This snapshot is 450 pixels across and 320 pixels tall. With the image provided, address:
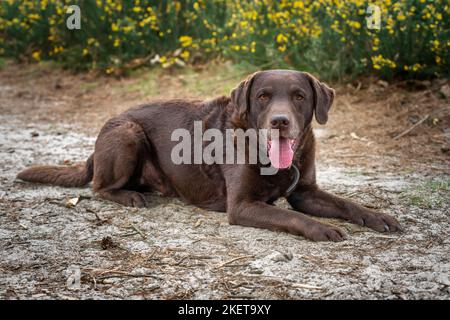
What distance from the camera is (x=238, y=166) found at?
4117mm

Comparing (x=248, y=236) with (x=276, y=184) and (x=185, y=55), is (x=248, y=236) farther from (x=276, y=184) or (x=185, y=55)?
(x=185, y=55)

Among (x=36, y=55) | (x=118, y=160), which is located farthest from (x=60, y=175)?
(x=36, y=55)

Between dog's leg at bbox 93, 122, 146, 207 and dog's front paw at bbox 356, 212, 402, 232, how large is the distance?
1730mm

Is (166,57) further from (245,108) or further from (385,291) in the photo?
(385,291)

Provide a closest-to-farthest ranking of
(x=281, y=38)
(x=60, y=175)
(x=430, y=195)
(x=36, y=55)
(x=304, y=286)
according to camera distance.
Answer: (x=304, y=286) < (x=430, y=195) < (x=60, y=175) < (x=281, y=38) < (x=36, y=55)

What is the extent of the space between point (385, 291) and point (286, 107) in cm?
149

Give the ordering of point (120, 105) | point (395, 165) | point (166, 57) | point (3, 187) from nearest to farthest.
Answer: point (3, 187) → point (395, 165) → point (120, 105) → point (166, 57)

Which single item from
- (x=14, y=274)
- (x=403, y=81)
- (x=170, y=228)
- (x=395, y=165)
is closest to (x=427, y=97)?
(x=403, y=81)

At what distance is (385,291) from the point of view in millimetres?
2826

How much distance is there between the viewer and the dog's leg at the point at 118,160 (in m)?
4.59

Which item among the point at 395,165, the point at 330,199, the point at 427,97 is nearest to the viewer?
the point at 330,199

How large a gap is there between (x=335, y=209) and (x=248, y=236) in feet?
2.47

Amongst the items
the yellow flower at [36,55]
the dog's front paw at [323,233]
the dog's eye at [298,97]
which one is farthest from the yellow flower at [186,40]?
the dog's front paw at [323,233]

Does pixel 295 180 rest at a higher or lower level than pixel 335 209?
higher
